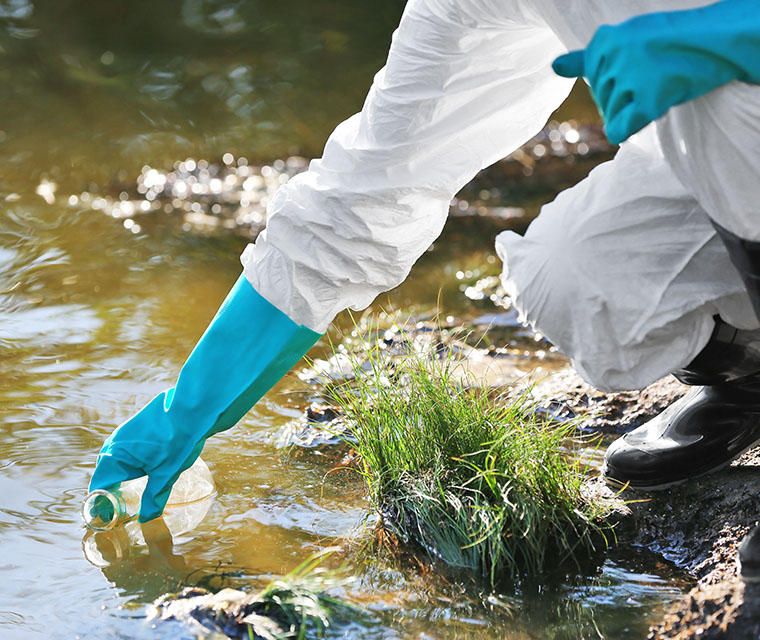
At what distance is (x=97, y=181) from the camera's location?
15.2ft

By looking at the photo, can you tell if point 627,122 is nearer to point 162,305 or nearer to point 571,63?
point 571,63

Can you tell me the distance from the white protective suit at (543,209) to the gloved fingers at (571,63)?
5cm

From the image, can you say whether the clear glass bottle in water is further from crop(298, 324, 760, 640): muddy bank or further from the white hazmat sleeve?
the white hazmat sleeve

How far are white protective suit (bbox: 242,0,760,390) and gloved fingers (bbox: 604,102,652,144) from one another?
94 millimetres

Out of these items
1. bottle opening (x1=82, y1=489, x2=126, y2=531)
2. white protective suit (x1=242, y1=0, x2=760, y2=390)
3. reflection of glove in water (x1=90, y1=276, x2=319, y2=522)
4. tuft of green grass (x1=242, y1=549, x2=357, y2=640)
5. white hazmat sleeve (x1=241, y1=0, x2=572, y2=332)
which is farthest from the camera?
bottle opening (x1=82, y1=489, x2=126, y2=531)

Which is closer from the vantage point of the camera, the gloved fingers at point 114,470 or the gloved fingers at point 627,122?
the gloved fingers at point 627,122

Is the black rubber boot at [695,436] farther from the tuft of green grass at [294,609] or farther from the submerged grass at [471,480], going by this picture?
the tuft of green grass at [294,609]

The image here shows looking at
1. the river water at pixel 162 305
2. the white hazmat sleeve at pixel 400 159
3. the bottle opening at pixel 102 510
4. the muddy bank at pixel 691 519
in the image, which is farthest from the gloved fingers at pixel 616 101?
the bottle opening at pixel 102 510

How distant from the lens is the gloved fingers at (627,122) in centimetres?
138

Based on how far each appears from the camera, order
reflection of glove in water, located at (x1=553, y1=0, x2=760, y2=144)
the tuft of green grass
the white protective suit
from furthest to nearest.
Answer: the tuft of green grass
the white protective suit
reflection of glove in water, located at (x1=553, y1=0, x2=760, y2=144)

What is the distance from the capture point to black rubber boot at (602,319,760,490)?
194cm

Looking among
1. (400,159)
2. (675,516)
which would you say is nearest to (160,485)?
(400,159)

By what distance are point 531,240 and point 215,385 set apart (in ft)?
2.17

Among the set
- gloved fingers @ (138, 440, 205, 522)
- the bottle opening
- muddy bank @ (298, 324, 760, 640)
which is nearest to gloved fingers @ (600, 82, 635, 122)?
muddy bank @ (298, 324, 760, 640)
